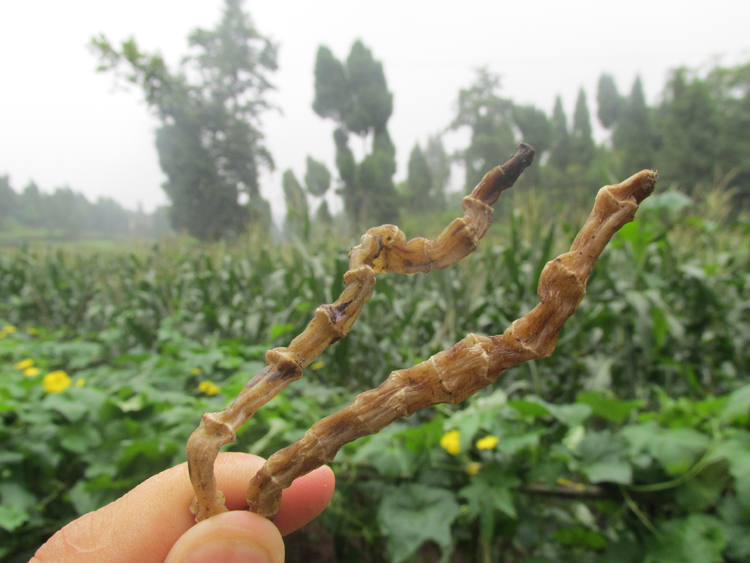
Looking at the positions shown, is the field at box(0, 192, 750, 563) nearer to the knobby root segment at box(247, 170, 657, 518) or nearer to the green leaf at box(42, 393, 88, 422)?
the green leaf at box(42, 393, 88, 422)

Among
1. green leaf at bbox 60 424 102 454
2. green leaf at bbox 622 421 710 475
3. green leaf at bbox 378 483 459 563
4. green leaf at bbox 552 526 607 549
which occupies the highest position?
green leaf at bbox 60 424 102 454

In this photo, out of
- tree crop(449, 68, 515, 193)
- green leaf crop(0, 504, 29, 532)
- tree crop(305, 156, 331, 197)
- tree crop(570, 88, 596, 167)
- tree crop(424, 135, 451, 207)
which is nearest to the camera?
green leaf crop(0, 504, 29, 532)

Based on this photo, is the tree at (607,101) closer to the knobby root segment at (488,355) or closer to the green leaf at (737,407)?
the green leaf at (737,407)

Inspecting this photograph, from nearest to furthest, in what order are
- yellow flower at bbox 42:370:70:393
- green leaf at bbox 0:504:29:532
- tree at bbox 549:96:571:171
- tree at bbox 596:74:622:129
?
green leaf at bbox 0:504:29:532, yellow flower at bbox 42:370:70:393, tree at bbox 549:96:571:171, tree at bbox 596:74:622:129

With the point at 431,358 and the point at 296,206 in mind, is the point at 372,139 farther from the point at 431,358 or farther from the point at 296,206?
the point at 431,358

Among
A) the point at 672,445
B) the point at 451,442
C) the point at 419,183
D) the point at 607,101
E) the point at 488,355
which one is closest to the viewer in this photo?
the point at 488,355

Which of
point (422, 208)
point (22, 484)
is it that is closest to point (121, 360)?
point (22, 484)

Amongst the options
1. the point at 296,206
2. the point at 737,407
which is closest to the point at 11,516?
the point at 737,407

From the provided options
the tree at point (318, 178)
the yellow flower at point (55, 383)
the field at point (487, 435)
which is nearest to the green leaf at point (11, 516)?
the field at point (487, 435)

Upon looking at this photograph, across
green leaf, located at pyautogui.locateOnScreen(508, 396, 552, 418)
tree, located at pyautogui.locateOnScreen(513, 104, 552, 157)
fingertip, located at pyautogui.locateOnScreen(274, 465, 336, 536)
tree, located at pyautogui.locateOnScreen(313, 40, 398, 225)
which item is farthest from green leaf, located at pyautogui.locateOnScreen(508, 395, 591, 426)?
tree, located at pyautogui.locateOnScreen(313, 40, 398, 225)
